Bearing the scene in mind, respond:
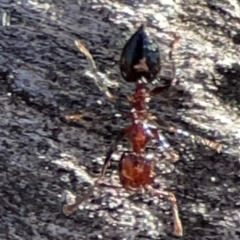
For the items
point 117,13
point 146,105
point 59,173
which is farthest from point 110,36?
point 59,173

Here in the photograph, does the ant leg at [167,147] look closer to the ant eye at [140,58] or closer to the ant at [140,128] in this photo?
the ant at [140,128]

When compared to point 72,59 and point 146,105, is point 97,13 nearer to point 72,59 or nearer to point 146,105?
point 72,59

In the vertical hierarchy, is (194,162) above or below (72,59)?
below

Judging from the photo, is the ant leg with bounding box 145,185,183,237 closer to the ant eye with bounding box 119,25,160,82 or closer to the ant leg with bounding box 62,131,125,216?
the ant leg with bounding box 62,131,125,216

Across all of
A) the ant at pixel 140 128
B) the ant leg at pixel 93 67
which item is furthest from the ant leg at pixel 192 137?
the ant leg at pixel 93 67

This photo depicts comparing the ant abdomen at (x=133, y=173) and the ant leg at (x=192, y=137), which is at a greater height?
the ant leg at (x=192, y=137)

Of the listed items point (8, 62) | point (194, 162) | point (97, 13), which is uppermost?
point (97, 13)

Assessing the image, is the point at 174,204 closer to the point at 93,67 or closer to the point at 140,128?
the point at 140,128
